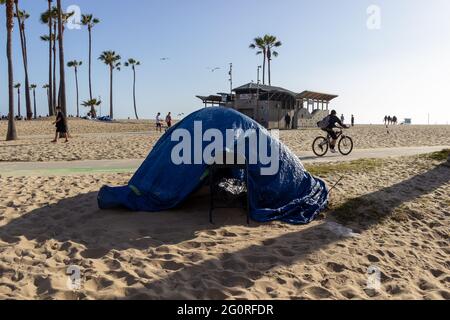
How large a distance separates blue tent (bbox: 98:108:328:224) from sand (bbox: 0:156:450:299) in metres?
0.25

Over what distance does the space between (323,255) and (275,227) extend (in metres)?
1.32

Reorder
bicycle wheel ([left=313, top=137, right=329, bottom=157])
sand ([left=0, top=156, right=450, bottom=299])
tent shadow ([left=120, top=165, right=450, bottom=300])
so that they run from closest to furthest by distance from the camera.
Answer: tent shadow ([left=120, top=165, right=450, bottom=300])
sand ([left=0, top=156, right=450, bottom=299])
bicycle wheel ([left=313, top=137, right=329, bottom=157])

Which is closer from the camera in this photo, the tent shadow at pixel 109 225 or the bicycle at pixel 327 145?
the tent shadow at pixel 109 225

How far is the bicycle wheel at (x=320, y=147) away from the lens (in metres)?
15.2

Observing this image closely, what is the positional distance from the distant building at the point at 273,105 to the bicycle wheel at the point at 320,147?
2549cm

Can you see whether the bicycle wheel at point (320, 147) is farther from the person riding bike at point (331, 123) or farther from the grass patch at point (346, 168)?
the grass patch at point (346, 168)

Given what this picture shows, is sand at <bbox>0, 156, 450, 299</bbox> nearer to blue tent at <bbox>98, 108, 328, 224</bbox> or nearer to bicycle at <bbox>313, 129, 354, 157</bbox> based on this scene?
blue tent at <bbox>98, 108, 328, 224</bbox>

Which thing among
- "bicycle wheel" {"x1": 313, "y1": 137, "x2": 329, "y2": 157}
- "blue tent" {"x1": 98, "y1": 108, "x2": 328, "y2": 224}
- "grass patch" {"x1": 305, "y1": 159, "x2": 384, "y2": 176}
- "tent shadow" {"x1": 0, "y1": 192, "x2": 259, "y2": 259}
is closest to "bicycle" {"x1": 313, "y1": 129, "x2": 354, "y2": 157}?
"bicycle wheel" {"x1": 313, "y1": 137, "x2": 329, "y2": 157}

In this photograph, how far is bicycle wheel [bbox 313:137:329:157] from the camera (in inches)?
597

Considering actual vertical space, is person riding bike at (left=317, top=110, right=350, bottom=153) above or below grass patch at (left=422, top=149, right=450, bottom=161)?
above

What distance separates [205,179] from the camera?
721 centimetres

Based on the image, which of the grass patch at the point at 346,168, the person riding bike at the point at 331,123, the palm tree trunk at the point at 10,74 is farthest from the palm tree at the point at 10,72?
the grass patch at the point at 346,168
